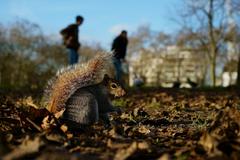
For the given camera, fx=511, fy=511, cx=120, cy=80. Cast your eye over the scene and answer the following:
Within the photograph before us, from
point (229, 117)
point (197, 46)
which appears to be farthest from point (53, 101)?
point (197, 46)

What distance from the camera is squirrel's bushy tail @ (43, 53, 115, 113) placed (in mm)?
5109

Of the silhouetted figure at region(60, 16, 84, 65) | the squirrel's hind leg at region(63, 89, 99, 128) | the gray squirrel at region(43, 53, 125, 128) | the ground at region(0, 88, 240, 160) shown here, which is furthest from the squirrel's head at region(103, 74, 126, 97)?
the silhouetted figure at region(60, 16, 84, 65)

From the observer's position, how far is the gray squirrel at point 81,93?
5.07 m

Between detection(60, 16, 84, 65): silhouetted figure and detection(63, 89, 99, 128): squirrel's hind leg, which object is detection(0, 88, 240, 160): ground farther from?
detection(60, 16, 84, 65): silhouetted figure

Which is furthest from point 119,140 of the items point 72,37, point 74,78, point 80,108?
point 72,37

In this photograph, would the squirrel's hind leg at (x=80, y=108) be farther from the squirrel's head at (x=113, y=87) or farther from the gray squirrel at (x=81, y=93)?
the squirrel's head at (x=113, y=87)

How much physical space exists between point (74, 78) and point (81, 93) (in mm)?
185

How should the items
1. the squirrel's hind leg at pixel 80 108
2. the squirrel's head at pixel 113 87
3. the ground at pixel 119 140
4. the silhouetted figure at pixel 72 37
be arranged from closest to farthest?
A: the ground at pixel 119 140 < the squirrel's hind leg at pixel 80 108 < the squirrel's head at pixel 113 87 < the silhouetted figure at pixel 72 37

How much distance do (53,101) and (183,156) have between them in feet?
7.02

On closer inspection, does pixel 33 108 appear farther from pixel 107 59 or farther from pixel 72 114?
pixel 107 59

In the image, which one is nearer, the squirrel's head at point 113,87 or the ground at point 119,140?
the ground at point 119,140

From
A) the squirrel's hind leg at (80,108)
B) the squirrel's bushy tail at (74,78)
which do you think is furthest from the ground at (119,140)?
the squirrel's bushy tail at (74,78)

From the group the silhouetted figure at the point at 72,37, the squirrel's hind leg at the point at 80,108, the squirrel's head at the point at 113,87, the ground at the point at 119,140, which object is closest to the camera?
the ground at the point at 119,140

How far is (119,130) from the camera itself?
450cm
